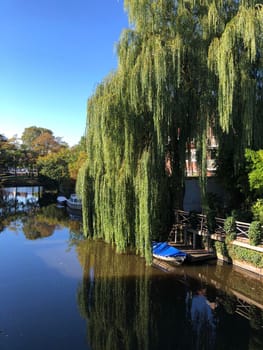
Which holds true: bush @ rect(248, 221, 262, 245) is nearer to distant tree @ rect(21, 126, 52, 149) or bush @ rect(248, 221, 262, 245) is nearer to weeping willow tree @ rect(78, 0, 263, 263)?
weeping willow tree @ rect(78, 0, 263, 263)

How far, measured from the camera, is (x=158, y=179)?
1427 centimetres

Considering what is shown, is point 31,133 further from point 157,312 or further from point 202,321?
point 202,321

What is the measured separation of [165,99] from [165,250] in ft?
22.3

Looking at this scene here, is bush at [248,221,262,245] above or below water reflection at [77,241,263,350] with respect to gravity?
above

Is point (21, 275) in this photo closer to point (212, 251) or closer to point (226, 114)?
point (212, 251)

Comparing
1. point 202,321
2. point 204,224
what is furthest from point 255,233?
point 202,321

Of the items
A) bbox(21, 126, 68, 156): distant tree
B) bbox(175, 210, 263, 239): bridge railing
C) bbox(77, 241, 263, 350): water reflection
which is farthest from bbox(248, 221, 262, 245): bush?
bbox(21, 126, 68, 156): distant tree

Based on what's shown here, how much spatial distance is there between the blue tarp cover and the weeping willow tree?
3.60 feet

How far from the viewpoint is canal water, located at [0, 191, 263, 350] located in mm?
8344

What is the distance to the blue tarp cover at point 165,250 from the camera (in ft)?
47.1

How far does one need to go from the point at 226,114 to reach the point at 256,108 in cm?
231

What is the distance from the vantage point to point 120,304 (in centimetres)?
1052

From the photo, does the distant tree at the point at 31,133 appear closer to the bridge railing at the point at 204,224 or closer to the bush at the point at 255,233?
the bridge railing at the point at 204,224

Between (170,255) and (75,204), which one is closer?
(170,255)
